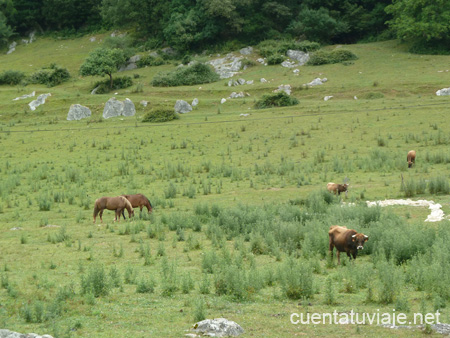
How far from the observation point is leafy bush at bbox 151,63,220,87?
56.2m

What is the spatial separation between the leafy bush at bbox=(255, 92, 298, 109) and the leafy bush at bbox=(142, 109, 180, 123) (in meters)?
6.31

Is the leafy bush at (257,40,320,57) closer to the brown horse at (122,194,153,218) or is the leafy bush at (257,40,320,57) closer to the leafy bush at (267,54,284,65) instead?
the leafy bush at (267,54,284,65)

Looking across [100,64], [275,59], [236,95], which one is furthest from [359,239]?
[275,59]

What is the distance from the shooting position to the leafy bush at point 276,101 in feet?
149

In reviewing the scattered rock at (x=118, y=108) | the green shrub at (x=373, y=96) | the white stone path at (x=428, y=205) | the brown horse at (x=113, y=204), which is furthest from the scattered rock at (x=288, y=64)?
the brown horse at (x=113, y=204)

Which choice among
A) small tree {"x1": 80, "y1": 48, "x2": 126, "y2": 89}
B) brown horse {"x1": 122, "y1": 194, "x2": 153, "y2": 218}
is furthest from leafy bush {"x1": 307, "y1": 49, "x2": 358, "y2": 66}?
brown horse {"x1": 122, "y1": 194, "x2": 153, "y2": 218}

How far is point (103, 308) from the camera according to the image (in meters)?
11.3

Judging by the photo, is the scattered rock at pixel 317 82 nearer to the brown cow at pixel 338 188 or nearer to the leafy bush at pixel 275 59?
the leafy bush at pixel 275 59

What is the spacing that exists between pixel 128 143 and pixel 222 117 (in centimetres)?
795

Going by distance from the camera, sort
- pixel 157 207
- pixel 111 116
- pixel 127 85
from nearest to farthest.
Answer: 1. pixel 157 207
2. pixel 111 116
3. pixel 127 85

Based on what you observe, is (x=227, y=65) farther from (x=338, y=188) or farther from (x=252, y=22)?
(x=338, y=188)

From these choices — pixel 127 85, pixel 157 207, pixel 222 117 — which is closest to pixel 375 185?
pixel 157 207

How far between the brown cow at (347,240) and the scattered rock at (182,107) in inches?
1294

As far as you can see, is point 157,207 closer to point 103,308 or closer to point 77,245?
point 77,245
